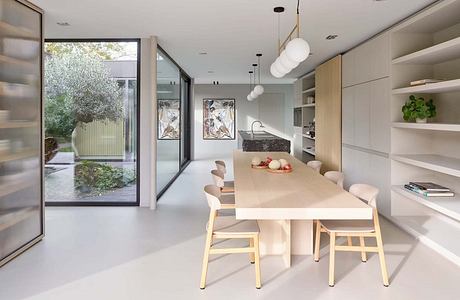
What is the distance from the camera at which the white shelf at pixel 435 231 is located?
3.55 meters

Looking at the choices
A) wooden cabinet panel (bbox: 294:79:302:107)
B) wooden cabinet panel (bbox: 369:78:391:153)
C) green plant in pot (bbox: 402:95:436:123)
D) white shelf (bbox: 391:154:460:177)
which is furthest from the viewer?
wooden cabinet panel (bbox: 294:79:302:107)

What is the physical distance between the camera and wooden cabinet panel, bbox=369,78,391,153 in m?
4.82

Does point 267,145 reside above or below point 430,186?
above

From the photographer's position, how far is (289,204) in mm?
2449

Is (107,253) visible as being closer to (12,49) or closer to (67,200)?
(12,49)

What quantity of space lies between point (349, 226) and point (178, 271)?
4.71ft

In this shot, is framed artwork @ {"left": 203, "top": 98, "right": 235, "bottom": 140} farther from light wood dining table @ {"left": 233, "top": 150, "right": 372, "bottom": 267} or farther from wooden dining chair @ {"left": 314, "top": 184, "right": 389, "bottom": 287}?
wooden dining chair @ {"left": 314, "top": 184, "right": 389, "bottom": 287}

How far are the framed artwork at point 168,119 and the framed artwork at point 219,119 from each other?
4787 mm

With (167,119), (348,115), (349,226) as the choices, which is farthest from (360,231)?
(167,119)

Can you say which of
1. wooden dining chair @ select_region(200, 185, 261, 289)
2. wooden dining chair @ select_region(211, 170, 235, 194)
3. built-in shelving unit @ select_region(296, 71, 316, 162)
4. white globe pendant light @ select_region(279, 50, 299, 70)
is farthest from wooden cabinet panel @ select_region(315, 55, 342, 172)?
wooden dining chair @ select_region(200, 185, 261, 289)

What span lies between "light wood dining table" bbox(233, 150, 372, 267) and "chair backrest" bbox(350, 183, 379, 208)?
8.3 inches

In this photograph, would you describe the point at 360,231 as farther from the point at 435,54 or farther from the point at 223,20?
the point at 223,20

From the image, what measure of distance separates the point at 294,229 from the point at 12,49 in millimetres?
3084

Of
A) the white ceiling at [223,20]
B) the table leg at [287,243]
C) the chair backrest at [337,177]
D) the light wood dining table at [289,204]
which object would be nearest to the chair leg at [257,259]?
the light wood dining table at [289,204]
